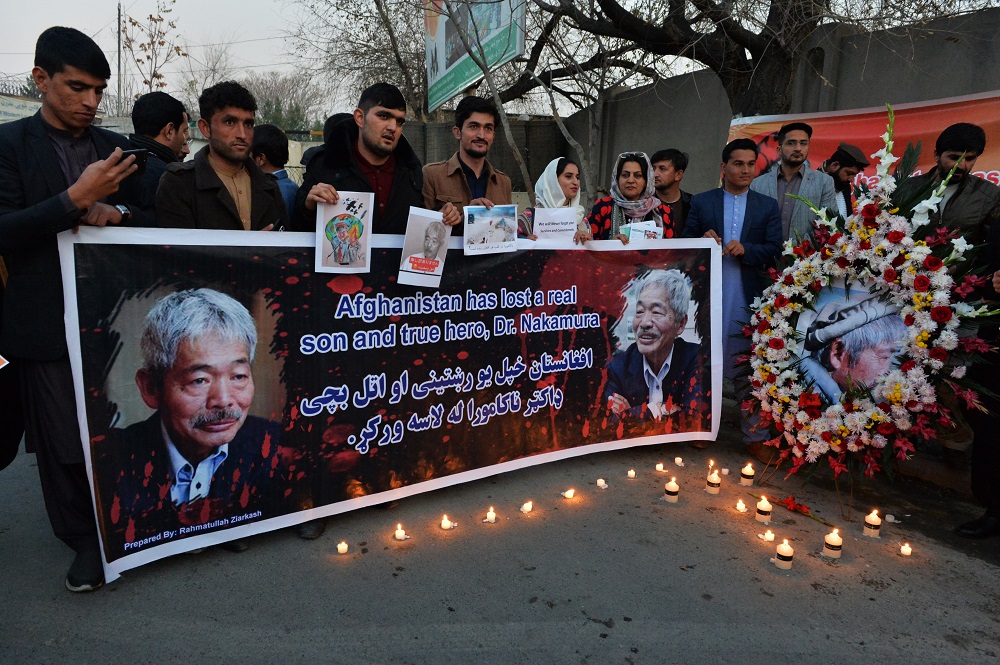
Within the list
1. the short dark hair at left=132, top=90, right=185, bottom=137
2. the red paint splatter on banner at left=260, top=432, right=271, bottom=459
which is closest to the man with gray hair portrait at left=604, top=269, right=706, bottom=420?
the red paint splatter on banner at left=260, top=432, right=271, bottom=459

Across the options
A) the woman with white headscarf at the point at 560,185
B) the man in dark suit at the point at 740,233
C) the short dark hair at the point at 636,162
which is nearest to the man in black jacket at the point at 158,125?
the woman with white headscarf at the point at 560,185

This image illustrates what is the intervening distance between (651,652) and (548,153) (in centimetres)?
1516

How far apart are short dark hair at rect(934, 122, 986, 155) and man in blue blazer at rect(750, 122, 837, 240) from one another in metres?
0.86

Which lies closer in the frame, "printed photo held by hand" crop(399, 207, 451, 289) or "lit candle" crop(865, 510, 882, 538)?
"printed photo held by hand" crop(399, 207, 451, 289)

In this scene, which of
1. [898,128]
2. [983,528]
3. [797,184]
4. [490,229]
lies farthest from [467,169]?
[898,128]

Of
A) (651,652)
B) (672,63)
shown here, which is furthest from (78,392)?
(672,63)

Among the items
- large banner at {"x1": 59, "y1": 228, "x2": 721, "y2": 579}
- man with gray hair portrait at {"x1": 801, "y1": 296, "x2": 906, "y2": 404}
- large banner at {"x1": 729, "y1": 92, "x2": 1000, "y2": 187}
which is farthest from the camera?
large banner at {"x1": 729, "y1": 92, "x2": 1000, "y2": 187}

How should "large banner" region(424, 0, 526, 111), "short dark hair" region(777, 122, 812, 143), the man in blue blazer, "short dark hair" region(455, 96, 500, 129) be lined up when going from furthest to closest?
"large banner" region(424, 0, 526, 111)
"short dark hair" region(777, 122, 812, 143)
the man in blue blazer
"short dark hair" region(455, 96, 500, 129)

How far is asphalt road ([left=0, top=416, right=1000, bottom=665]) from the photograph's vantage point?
241cm

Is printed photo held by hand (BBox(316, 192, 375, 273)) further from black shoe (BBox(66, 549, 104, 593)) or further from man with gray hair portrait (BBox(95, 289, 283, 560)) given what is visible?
black shoe (BBox(66, 549, 104, 593))

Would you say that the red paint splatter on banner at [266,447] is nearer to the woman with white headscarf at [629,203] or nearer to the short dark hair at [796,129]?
the woman with white headscarf at [629,203]

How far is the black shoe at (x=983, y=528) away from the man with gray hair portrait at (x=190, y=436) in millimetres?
3494

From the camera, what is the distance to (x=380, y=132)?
11.2 ft

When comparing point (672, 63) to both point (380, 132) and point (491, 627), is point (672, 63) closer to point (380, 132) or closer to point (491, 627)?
point (380, 132)
